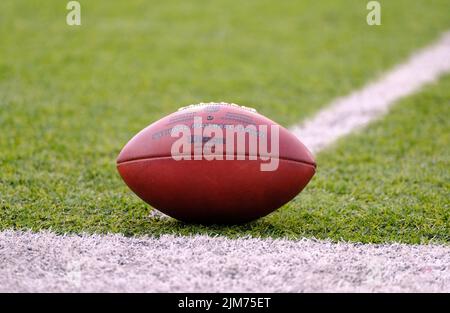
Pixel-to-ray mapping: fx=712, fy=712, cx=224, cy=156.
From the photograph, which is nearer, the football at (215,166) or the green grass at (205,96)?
the football at (215,166)

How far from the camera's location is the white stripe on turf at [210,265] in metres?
2.48

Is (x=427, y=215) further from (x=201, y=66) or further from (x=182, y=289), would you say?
(x=201, y=66)

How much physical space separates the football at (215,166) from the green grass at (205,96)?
0.41 feet

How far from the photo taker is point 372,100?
615 centimetres

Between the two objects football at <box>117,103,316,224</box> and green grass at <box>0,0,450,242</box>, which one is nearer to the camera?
football at <box>117,103,316,224</box>

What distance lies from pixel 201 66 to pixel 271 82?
0.81 metres

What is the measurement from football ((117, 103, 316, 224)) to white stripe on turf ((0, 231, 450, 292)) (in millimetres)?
172

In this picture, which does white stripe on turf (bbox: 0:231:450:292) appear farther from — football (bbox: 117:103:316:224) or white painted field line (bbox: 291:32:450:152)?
white painted field line (bbox: 291:32:450:152)

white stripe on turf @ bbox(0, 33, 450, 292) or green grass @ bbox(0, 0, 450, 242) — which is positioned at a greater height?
green grass @ bbox(0, 0, 450, 242)

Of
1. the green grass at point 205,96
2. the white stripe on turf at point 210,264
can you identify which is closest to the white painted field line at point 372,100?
the green grass at point 205,96

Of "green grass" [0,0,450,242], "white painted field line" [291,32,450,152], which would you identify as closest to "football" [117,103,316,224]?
"green grass" [0,0,450,242]

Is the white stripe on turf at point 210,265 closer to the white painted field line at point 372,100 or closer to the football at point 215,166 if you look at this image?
the football at point 215,166

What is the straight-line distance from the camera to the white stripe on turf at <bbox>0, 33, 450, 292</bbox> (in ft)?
8.15

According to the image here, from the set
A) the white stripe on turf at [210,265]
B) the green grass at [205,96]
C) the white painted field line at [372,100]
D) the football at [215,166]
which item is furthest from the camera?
the white painted field line at [372,100]
